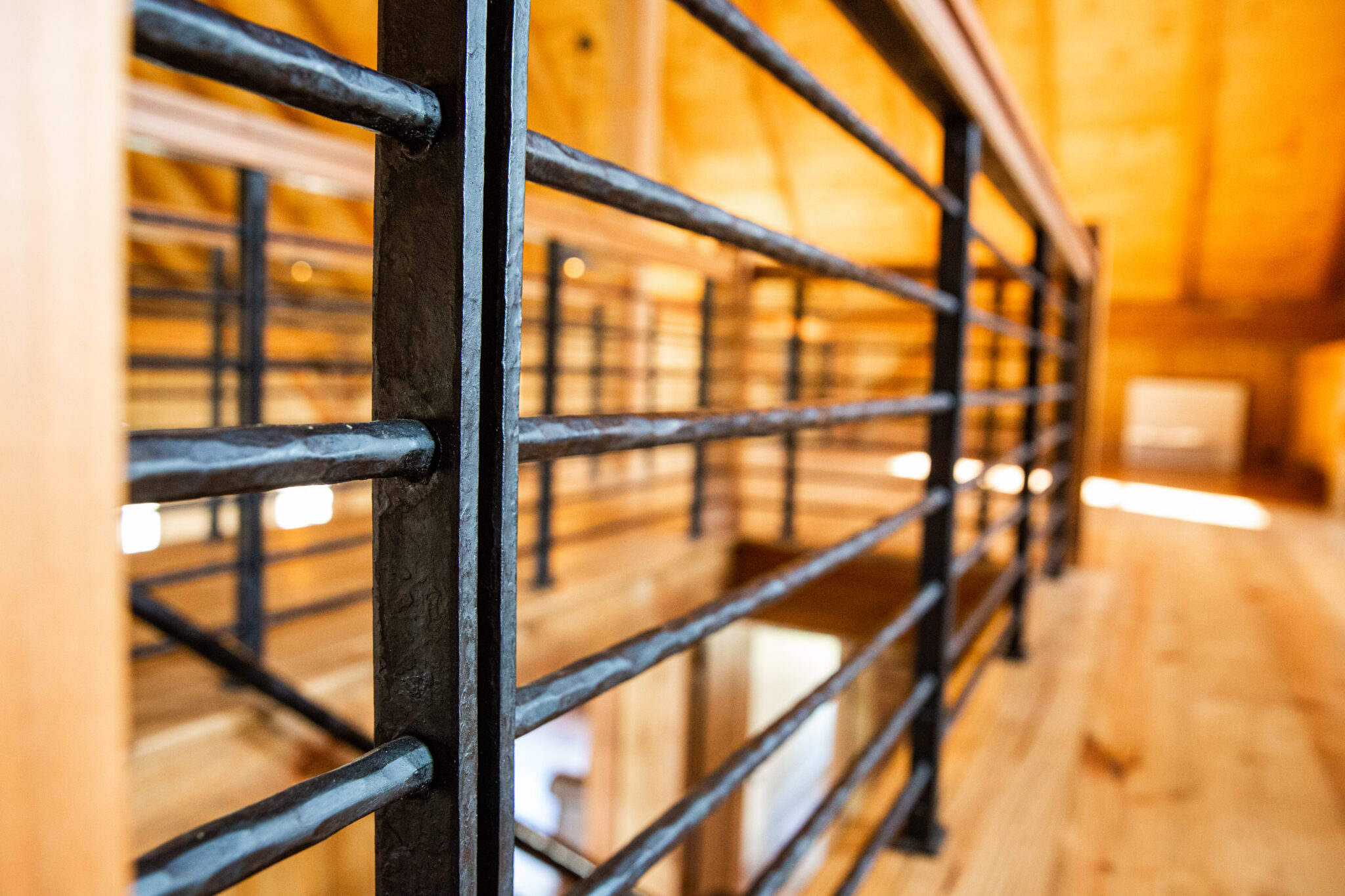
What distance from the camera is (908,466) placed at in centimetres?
592

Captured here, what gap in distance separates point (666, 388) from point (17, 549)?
8.04 meters

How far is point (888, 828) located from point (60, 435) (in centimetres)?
105

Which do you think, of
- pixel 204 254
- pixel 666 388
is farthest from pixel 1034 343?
pixel 204 254

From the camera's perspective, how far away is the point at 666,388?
8188 millimetres

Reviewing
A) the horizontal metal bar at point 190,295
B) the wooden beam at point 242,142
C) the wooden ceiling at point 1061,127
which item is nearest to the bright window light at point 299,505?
the wooden ceiling at point 1061,127

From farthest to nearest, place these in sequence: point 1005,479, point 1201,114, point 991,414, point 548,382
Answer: point 1005,479, point 1201,114, point 991,414, point 548,382

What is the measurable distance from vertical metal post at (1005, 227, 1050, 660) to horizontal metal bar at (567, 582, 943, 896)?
1.26m

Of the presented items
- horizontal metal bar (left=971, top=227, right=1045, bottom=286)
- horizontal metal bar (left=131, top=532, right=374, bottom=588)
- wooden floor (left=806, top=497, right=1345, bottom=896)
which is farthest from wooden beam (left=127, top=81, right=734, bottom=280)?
wooden floor (left=806, top=497, right=1345, bottom=896)

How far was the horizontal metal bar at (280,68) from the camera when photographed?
24cm

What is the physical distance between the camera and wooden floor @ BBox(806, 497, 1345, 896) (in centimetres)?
112

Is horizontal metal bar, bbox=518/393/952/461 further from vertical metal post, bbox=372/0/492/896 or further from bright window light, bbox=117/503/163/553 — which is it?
bright window light, bbox=117/503/163/553

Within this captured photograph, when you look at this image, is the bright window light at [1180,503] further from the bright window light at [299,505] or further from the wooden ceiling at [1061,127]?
the bright window light at [299,505]

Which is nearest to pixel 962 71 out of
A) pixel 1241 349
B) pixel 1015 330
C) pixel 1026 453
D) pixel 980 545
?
pixel 1015 330

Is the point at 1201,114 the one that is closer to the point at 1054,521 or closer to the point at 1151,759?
the point at 1054,521
